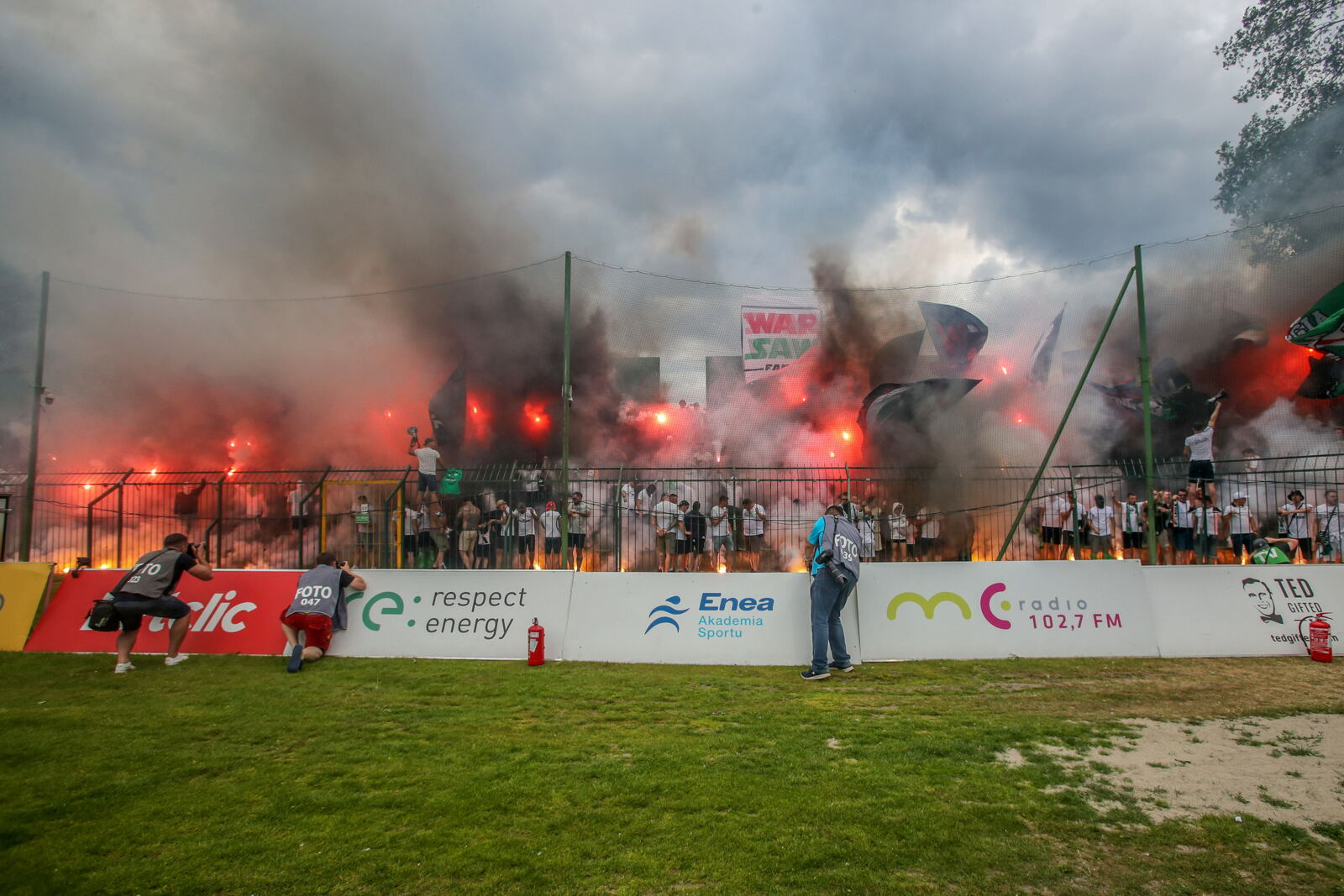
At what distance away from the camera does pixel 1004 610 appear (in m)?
7.88

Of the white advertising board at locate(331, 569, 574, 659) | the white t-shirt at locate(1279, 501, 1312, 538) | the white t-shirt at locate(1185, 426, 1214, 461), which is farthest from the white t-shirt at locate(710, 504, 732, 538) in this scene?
the white t-shirt at locate(1279, 501, 1312, 538)

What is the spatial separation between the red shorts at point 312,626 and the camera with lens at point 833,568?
17.5 ft

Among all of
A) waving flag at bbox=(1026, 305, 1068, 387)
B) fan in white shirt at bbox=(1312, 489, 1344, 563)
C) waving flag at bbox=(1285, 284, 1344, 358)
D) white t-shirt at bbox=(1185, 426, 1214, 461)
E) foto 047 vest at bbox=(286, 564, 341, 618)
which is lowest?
foto 047 vest at bbox=(286, 564, 341, 618)

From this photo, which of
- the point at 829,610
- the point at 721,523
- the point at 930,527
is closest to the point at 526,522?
the point at 721,523

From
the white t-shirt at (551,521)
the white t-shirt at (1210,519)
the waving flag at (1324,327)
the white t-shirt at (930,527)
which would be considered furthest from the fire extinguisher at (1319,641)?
the waving flag at (1324,327)

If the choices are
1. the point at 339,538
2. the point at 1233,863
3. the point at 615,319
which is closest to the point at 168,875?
the point at 1233,863

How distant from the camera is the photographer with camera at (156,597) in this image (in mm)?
7383

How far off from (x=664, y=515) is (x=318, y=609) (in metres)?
6.08

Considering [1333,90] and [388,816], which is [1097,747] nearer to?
[388,816]

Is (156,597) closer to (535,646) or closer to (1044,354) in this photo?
(535,646)

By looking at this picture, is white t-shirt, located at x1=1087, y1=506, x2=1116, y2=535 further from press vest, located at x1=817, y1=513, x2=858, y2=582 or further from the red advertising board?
the red advertising board

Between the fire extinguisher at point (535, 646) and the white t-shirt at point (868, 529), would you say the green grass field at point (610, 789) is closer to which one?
the fire extinguisher at point (535, 646)

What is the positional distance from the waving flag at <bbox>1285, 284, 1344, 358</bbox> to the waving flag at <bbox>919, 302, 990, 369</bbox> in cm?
692

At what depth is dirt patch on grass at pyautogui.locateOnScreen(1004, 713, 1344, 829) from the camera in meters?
3.83
